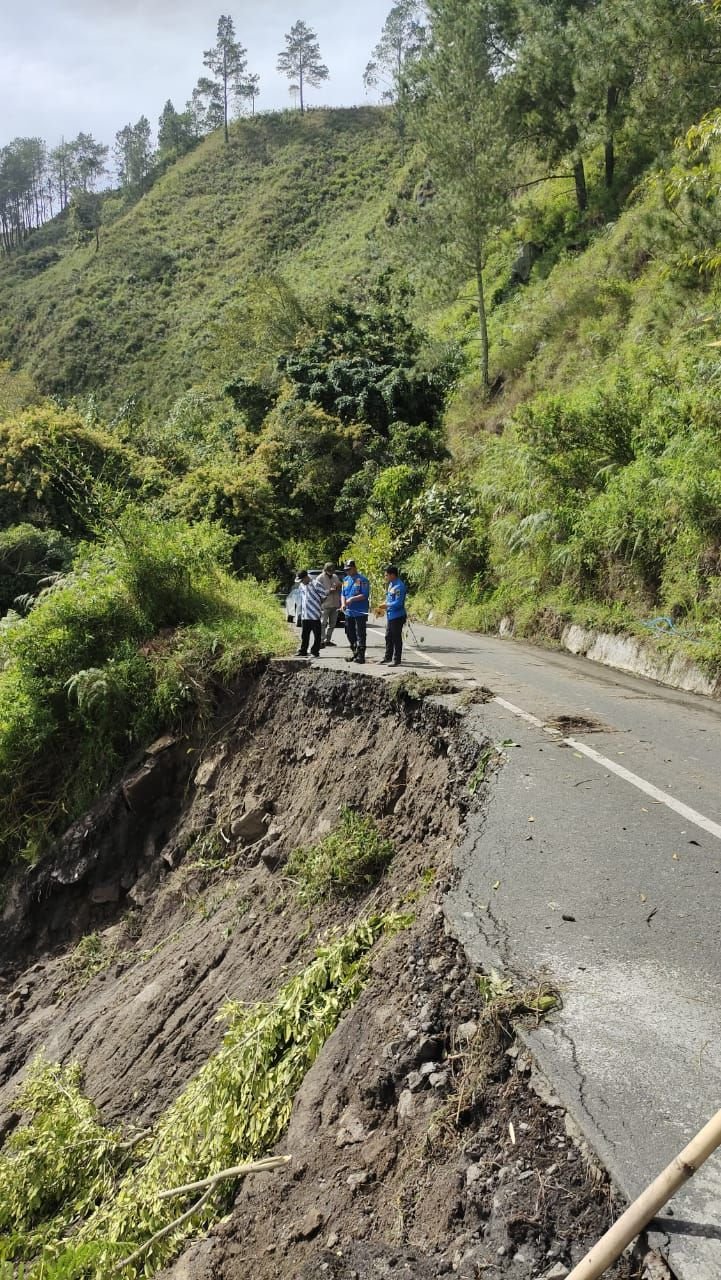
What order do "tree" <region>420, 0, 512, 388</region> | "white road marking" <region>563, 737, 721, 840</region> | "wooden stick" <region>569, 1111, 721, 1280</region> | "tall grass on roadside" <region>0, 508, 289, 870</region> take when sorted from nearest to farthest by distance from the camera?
"wooden stick" <region>569, 1111, 721, 1280</region>, "white road marking" <region>563, 737, 721, 840</region>, "tall grass on roadside" <region>0, 508, 289, 870</region>, "tree" <region>420, 0, 512, 388</region>

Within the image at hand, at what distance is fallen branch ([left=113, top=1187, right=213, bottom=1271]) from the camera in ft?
13.4

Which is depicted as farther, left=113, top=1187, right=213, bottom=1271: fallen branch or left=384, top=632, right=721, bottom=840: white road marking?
left=384, top=632, right=721, bottom=840: white road marking

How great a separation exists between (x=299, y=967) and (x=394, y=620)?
6785 millimetres

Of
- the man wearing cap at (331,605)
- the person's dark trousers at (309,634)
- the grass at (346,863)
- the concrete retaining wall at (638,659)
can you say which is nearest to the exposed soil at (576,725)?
the grass at (346,863)

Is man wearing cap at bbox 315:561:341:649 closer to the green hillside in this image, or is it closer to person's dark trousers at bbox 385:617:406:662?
the green hillside

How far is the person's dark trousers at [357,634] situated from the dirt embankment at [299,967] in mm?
1077

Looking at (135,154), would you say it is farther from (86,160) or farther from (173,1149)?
(173,1149)

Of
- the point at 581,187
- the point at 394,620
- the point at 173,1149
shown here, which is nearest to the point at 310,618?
the point at 394,620

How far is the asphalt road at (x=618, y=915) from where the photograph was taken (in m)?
3.02

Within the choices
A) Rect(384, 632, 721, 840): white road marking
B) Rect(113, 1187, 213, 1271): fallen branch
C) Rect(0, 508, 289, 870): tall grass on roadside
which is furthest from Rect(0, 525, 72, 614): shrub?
Rect(113, 1187, 213, 1271): fallen branch

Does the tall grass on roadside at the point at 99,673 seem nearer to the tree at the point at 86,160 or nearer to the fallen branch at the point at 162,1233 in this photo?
the fallen branch at the point at 162,1233

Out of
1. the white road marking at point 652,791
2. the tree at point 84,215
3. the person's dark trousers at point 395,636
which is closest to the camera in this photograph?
the white road marking at point 652,791

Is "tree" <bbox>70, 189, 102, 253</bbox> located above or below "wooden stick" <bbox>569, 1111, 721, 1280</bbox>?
above

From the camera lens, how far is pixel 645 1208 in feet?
7.29
